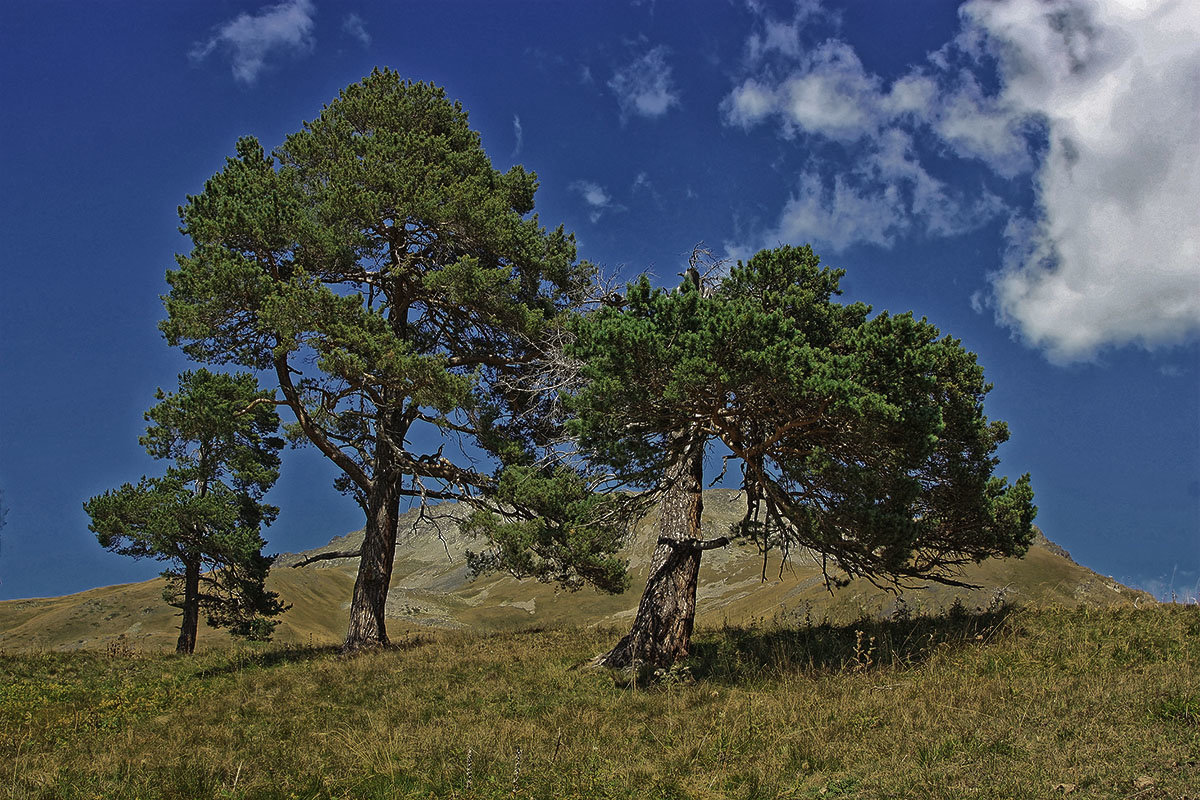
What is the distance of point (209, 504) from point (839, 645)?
1732 cm

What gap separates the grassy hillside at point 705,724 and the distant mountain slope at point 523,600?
255 cm

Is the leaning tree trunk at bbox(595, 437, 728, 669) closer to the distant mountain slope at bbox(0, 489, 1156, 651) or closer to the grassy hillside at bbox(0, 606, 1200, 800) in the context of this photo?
the grassy hillside at bbox(0, 606, 1200, 800)

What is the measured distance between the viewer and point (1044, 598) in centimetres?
1491

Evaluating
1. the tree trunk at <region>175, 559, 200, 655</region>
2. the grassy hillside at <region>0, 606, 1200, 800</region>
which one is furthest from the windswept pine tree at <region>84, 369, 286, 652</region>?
the grassy hillside at <region>0, 606, 1200, 800</region>

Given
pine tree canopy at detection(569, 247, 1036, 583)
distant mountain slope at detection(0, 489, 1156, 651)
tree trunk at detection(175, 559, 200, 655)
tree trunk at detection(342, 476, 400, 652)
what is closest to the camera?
pine tree canopy at detection(569, 247, 1036, 583)

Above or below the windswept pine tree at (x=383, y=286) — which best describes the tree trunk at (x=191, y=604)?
below

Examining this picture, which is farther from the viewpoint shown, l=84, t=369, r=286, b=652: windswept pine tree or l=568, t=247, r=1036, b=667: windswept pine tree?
l=84, t=369, r=286, b=652: windswept pine tree

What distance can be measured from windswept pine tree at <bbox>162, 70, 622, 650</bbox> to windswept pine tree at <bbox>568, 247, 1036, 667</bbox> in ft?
8.07

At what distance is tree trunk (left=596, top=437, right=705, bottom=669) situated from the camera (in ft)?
38.1

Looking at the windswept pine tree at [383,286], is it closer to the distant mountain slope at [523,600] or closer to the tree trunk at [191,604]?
the distant mountain slope at [523,600]

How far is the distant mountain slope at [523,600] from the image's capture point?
17.7 m

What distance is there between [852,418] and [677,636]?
5.19m

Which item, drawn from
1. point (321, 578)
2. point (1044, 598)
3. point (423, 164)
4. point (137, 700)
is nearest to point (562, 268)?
point (423, 164)

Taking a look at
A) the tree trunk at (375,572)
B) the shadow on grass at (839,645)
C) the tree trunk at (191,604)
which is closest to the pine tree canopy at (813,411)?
the shadow on grass at (839,645)
